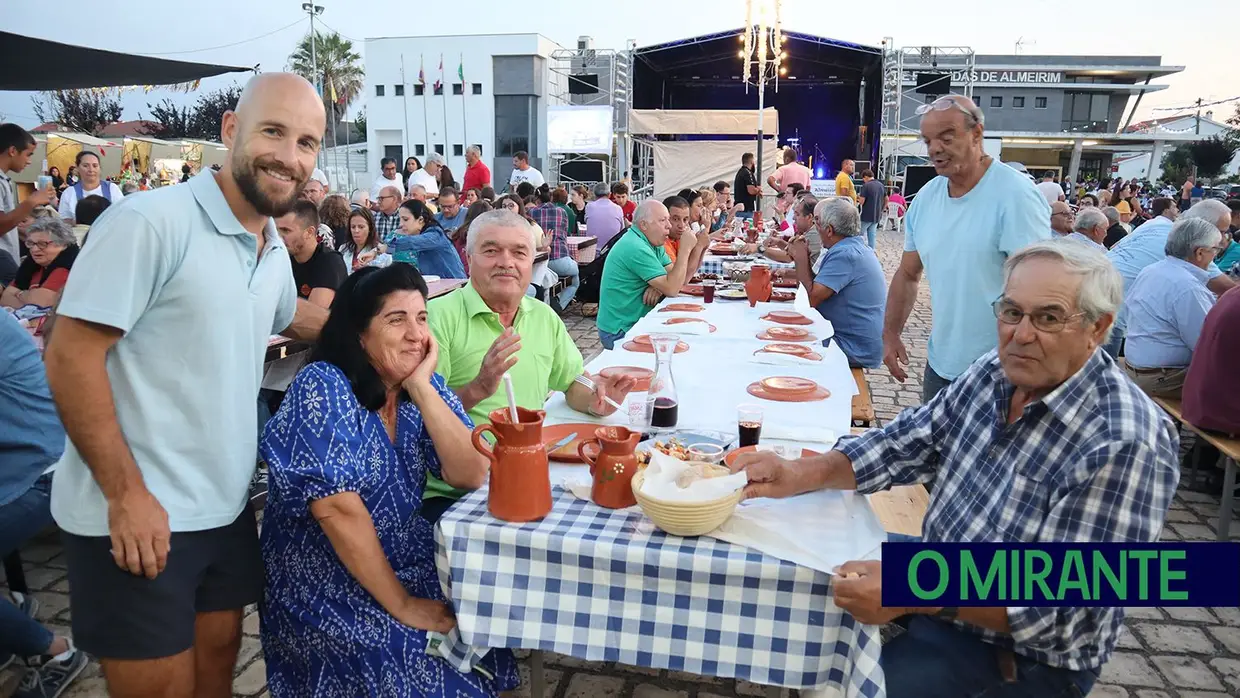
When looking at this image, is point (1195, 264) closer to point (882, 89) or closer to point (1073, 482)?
point (1073, 482)

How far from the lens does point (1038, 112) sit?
4166 cm

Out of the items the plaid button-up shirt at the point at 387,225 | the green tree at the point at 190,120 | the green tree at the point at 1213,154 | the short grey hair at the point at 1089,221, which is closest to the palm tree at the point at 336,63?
the green tree at the point at 190,120

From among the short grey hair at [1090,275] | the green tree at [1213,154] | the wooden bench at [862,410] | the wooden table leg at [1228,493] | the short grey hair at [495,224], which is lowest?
the wooden table leg at [1228,493]

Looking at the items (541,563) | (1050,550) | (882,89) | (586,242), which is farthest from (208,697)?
(882,89)

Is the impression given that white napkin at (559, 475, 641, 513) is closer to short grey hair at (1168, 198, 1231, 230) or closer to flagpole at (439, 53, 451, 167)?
short grey hair at (1168, 198, 1231, 230)

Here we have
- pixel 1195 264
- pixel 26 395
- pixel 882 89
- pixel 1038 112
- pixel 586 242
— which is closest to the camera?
pixel 26 395

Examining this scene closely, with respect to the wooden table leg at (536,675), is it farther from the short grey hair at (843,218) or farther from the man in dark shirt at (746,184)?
the man in dark shirt at (746,184)

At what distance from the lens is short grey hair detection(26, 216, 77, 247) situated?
14.5 feet

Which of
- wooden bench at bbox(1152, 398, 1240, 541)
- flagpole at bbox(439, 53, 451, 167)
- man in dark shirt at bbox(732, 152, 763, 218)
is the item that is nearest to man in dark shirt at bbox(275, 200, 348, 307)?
wooden bench at bbox(1152, 398, 1240, 541)

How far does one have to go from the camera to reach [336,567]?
5.64ft

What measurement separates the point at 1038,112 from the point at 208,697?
49.2 metres

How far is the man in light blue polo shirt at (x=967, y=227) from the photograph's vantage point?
301cm

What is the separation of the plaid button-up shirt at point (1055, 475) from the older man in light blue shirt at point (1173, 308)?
124 inches

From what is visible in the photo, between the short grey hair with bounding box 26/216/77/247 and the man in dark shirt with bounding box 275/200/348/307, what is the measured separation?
1.69 meters
